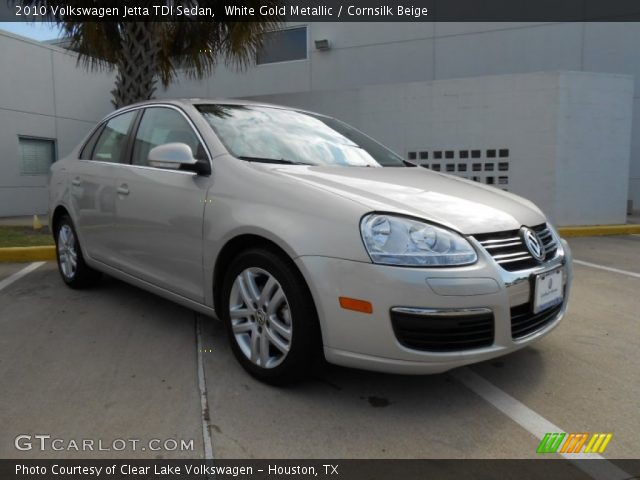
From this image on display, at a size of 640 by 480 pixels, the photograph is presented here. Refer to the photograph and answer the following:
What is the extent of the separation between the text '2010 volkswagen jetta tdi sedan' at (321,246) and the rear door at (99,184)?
0.14 meters

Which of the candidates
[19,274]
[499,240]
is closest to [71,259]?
[19,274]

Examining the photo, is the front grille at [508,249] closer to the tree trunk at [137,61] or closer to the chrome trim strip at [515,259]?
the chrome trim strip at [515,259]

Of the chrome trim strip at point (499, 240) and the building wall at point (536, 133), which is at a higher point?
the building wall at point (536, 133)

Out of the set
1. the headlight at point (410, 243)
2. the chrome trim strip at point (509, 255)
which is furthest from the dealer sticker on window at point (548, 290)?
the headlight at point (410, 243)

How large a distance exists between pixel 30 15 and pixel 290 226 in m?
7.16

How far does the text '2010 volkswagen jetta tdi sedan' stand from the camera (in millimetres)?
2299

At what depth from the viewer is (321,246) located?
2.39m

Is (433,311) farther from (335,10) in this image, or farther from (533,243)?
(335,10)

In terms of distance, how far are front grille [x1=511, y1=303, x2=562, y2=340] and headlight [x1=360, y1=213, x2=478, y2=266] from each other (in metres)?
0.37

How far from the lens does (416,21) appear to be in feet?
40.5

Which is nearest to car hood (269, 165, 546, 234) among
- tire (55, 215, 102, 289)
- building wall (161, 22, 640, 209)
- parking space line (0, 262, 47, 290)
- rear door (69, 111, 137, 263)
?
rear door (69, 111, 137, 263)

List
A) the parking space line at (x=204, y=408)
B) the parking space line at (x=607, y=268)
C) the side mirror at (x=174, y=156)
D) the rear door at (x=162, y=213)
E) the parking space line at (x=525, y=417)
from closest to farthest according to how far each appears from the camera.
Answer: the parking space line at (x=525, y=417)
the parking space line at (x=204, y=408)
the side mirror at (x=174, y=156)
the rear door at (x=162, y=213)
the parking space line at (x=607, y=268)

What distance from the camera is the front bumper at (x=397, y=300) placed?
2.25m

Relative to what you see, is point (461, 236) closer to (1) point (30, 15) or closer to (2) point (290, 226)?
(2) point (290, 226)
